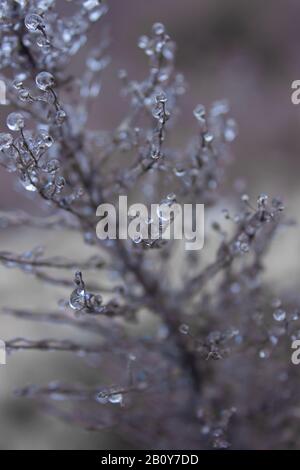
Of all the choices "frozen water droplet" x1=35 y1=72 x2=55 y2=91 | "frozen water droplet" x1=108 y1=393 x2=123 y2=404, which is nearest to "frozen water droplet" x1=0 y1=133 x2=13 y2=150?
"frozen water droplet" x1=35 y1=72 x2=55 y2=91

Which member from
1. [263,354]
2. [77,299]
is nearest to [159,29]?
[77,299]

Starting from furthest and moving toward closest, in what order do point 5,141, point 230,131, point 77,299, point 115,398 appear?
1. point 230,131
2. point 115,398
3. point 77,299
4. point 5,141

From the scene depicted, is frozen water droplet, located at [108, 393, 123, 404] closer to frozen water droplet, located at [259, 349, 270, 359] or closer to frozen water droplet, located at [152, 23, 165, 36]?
frozen water droplet, located at [259, 349, 270, 359]

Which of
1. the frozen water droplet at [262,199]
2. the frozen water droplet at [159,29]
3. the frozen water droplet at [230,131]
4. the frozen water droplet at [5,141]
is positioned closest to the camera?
the frozen water droplet at [5,141]

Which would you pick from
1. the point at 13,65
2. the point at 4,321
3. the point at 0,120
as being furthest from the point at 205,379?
the point at 0,120

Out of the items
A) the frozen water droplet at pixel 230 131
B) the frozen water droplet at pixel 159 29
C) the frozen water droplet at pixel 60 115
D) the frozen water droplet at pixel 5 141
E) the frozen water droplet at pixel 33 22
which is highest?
the frozen water droplet at pixel 230 131

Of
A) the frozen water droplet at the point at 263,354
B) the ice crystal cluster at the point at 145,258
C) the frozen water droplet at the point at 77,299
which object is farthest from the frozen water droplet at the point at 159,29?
the frozen water droplet at the point at 263,354

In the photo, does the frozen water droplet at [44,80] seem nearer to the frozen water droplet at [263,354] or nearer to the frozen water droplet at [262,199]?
the frozen water droplet at [262,199]

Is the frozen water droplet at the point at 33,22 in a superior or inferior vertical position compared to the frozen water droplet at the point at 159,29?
inferior

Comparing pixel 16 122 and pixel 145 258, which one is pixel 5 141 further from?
pixel 145 258

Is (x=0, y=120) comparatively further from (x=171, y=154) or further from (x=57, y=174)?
(x=57, y=174)
